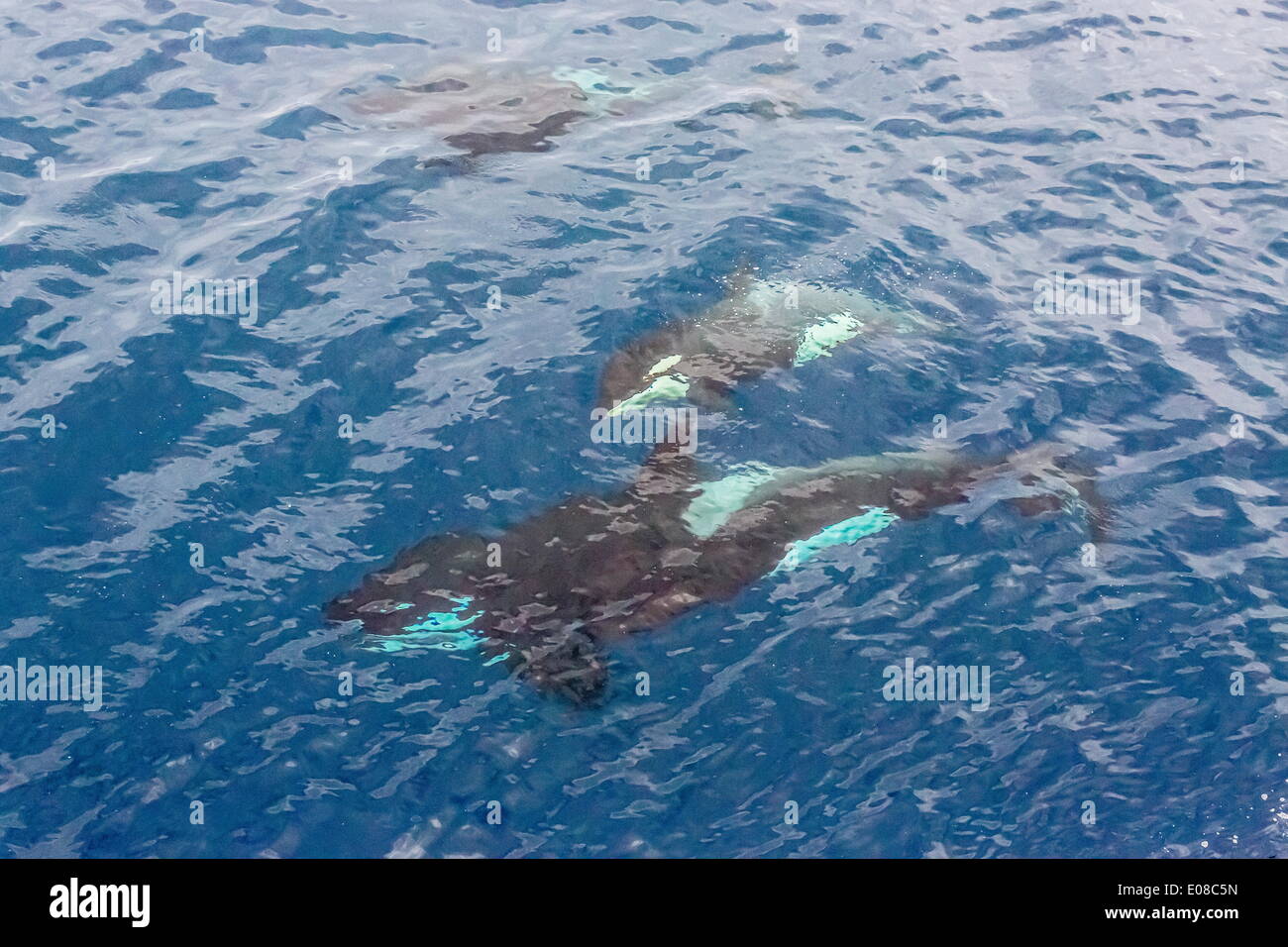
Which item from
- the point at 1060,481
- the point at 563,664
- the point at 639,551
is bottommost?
the point at 563,664

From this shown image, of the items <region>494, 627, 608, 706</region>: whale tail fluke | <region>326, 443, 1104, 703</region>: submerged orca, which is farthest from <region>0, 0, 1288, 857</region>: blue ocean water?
<region>326, 443, 1104, 703</region>: submerged orca

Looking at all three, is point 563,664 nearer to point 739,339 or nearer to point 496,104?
point 739,339

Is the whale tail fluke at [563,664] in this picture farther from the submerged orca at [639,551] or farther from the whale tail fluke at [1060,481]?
the whale tail fluke at [1060,481]

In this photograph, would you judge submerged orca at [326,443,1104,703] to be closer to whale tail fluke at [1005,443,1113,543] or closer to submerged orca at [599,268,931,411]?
whale tail fluke at [1005,443,1113,543]

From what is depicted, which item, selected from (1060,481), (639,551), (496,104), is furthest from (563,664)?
(496,104)

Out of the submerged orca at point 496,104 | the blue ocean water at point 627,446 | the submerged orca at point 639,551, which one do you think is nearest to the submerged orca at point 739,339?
the blue ocean water at point 627,446

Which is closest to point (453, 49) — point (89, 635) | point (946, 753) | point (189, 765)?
point (89, 635)
